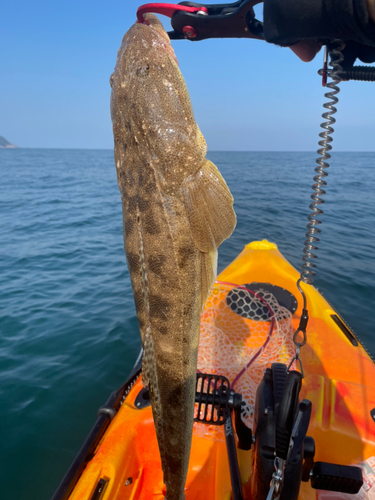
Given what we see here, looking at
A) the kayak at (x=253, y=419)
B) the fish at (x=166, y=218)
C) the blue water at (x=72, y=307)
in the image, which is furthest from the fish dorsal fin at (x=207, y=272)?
the blue water at (x=72, y=307)

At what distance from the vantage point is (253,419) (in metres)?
2.67

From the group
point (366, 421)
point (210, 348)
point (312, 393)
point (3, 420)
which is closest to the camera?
point (366, 421)

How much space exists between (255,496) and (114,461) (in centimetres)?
159

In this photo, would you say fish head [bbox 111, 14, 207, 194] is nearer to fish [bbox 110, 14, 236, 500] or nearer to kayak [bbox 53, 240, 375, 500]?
fish [bbox 110, 14, 236, 500]

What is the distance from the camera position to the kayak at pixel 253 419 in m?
2.24

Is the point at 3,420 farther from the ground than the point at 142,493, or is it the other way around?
the point at 142,493

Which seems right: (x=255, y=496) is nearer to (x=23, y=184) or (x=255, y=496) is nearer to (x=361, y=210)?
(x=361, y=210)

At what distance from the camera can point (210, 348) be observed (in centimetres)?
438

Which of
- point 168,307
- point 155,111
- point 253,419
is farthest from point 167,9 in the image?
point 253,419

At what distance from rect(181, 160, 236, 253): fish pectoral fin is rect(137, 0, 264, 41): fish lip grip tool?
929 mm

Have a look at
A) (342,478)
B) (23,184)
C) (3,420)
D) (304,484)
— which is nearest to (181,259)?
(342,478)

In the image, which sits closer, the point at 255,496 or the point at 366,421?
the point at 255,496

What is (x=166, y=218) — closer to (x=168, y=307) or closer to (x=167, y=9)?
(x=168, y=307)

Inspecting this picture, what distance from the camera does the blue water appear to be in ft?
16.6
